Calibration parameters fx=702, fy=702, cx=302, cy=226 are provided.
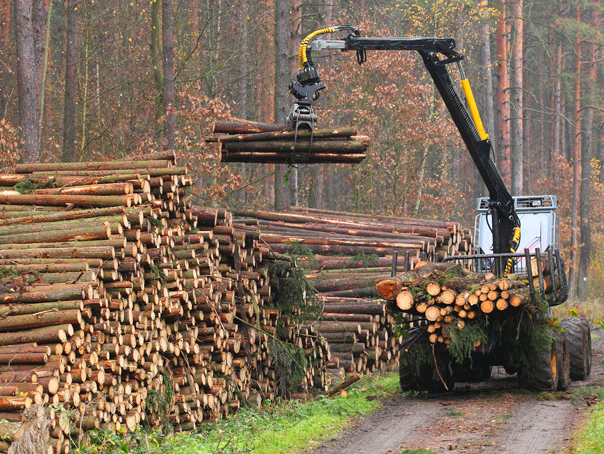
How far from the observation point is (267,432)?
8047 millimetres

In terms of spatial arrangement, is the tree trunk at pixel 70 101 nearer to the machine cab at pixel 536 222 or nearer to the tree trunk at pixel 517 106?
the machine cab at pixel 536 222

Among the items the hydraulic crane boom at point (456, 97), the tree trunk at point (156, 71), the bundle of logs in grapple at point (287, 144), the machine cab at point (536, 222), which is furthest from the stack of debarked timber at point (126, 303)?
the tree trunk at point (156, 71)

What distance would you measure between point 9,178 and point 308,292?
200 inches

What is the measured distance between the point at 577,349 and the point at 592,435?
4.58 metres

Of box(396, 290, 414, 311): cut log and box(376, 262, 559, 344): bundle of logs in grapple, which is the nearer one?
box(376, 262, 559, 344): bundle of logs in grapple

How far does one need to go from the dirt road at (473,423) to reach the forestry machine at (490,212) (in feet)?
1.34

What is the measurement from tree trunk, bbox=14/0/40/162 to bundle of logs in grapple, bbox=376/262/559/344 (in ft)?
27.8

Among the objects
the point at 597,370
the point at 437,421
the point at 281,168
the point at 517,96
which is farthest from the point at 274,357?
the point at 517,96

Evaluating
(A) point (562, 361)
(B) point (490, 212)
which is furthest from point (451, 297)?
(B) point (490, 212)

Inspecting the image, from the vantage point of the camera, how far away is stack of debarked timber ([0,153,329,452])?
22.7 feet

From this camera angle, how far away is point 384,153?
2872cm

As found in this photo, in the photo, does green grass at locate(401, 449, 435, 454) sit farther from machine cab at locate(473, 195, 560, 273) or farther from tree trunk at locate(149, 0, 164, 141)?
tree trunk at locate(149, 0, 164, 141)

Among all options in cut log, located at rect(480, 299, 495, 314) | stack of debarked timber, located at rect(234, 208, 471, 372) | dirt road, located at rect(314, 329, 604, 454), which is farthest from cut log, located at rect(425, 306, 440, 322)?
stack of debarked timber, located at rect(234, 208, 471, 372)

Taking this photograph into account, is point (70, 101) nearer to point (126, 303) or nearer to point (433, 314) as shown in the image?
point (126, 303)
